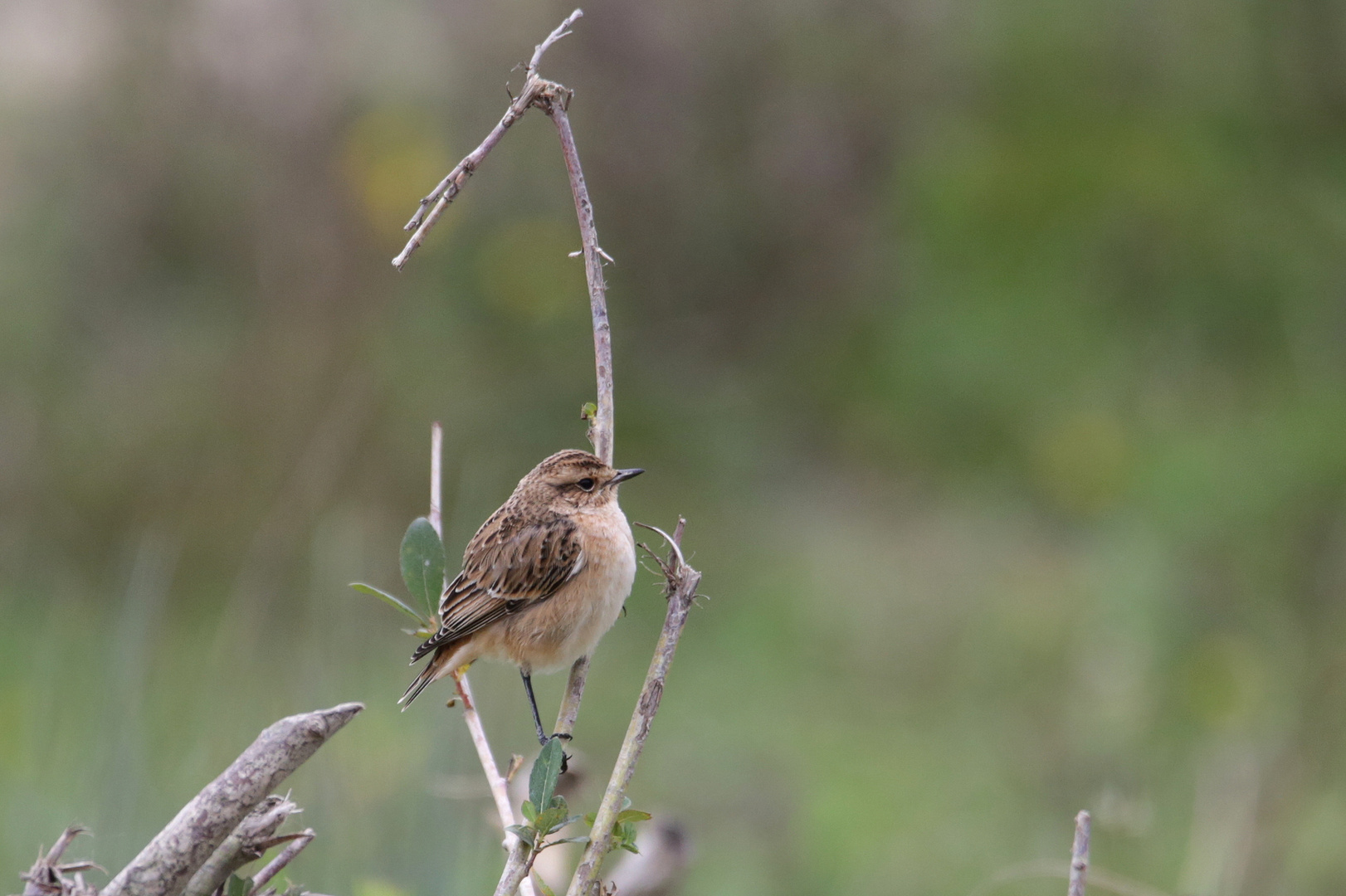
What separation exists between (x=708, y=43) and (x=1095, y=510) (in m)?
3.07

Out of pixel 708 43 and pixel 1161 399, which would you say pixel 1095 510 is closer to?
pixel 1161 399

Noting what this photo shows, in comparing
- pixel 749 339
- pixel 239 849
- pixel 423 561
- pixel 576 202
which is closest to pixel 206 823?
pixel 239 849

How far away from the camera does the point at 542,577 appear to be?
10.4 feet

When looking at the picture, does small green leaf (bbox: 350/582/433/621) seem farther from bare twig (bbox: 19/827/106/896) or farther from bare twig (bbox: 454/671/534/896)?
bare twig (bbox: 19/827/106/896)

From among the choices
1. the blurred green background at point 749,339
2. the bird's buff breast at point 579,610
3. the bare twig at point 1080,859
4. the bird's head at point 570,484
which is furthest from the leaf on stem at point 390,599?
the blurred green background at point 749,339

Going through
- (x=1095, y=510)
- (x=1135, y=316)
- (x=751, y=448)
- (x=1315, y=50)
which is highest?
Answer: (x=1315, y=50)

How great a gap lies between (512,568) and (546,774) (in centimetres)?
168

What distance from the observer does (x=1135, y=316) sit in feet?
21.8

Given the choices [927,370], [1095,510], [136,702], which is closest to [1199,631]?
[1095,510]

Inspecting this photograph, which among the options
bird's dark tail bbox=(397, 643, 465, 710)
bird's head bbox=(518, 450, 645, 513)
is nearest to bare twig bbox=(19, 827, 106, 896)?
bird's dark tail bbox=(397, 643, 465, 710)

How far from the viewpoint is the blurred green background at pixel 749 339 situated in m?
5.71

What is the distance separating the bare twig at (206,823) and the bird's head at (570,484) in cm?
181

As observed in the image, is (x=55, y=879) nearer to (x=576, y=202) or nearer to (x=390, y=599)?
(x=390, y=599)

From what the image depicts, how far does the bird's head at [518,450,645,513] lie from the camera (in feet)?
10.2
